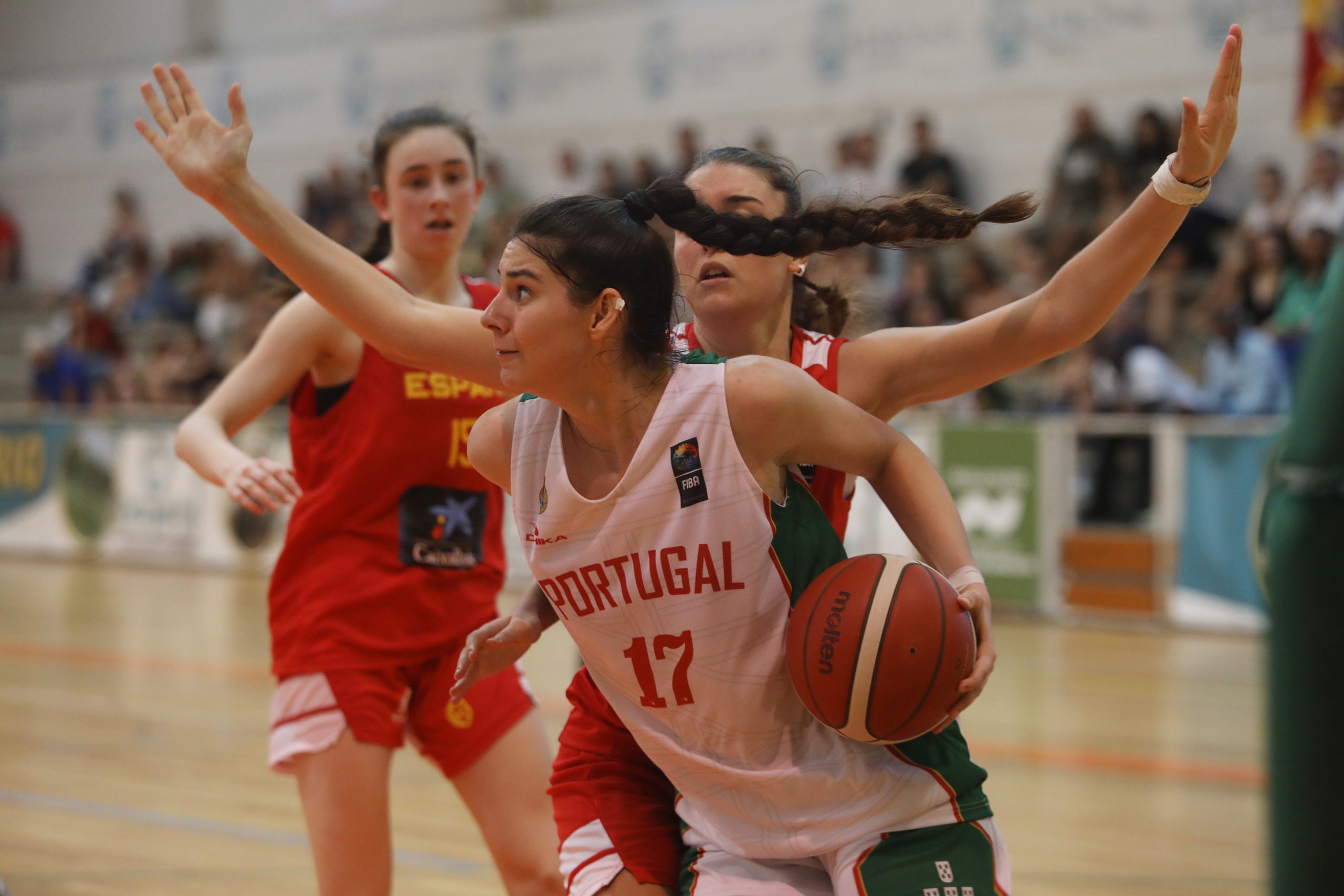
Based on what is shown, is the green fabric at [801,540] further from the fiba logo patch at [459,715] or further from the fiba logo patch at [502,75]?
the fiba logo patch at [502,75]

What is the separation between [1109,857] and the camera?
15.4 feet

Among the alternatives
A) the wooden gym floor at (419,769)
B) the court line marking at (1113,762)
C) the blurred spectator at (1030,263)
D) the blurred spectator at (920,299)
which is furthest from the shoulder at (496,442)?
the blurred spectator at (1030,263)

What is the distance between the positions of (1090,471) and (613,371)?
315 inches

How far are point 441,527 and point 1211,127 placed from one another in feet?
5.99

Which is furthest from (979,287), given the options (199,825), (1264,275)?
(199,825)

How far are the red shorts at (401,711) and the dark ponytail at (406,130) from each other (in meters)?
0.96

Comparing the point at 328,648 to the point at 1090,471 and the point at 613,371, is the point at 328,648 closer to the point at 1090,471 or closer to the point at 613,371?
the point at 613,371

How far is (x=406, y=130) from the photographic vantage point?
3.28 m

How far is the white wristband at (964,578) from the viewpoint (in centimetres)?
213

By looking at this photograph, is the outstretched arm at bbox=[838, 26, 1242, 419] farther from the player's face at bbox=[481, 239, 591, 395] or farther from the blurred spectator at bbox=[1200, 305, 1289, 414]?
the blurred spectator at bbox=[1200, 305, 1289, 414]

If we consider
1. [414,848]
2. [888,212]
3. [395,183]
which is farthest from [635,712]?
[414,848]

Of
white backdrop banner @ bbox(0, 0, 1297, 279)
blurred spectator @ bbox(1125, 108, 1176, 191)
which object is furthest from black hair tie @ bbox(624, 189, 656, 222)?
white backdrop banner @ bbox(0, 0, 1297, 279)

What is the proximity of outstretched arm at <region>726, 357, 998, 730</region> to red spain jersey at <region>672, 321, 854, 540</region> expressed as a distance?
106mm

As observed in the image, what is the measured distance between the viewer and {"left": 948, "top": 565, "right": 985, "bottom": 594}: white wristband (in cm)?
213
